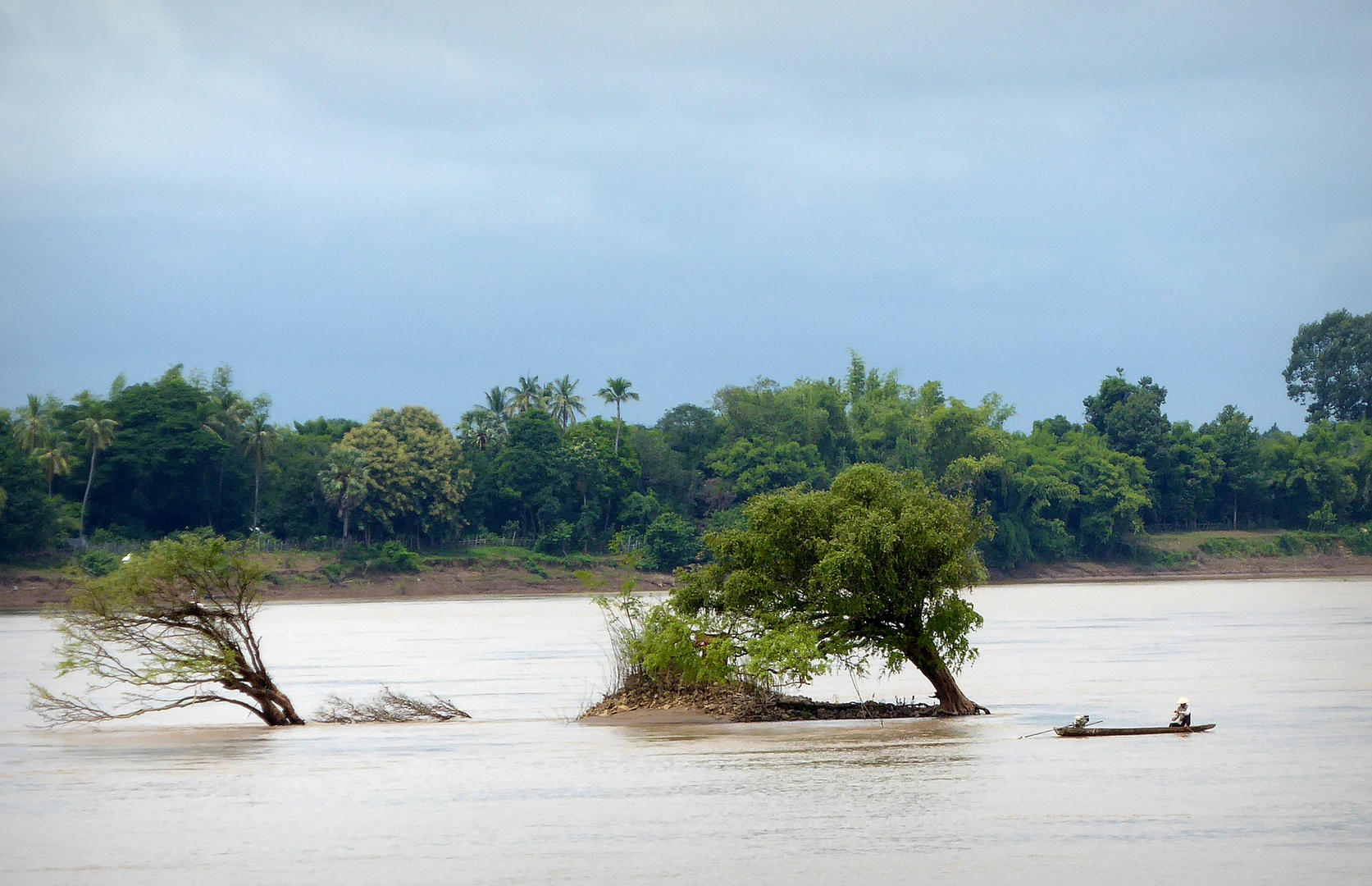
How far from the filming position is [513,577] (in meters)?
109

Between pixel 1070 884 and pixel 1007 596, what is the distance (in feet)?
300

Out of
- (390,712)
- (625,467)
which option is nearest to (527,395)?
(625,467)

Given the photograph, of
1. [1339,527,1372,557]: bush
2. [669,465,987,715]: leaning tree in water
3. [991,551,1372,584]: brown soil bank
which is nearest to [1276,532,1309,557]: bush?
[991,551,1372,584]: brown soil bank

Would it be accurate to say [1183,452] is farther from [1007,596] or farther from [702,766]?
[702,766]

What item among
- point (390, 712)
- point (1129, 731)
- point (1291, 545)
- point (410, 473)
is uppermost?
point (410, 473)

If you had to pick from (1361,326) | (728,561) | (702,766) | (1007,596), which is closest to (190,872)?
(702,766)

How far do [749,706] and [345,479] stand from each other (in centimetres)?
7891

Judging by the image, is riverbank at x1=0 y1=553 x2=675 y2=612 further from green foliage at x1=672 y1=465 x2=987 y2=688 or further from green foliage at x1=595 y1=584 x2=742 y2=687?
green foliage at x1=672 y1=465 x2=987 y2=688

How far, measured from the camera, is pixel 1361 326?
179 meters

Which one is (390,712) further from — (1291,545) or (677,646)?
(1291,545)

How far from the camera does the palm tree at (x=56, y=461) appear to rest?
328 ft

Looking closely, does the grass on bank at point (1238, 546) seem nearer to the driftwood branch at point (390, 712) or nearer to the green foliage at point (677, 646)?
the driftwood branch at point (390, 712)

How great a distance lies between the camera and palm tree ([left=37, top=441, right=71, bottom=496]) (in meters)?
100

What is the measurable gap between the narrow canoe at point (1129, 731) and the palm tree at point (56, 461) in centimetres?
8958
